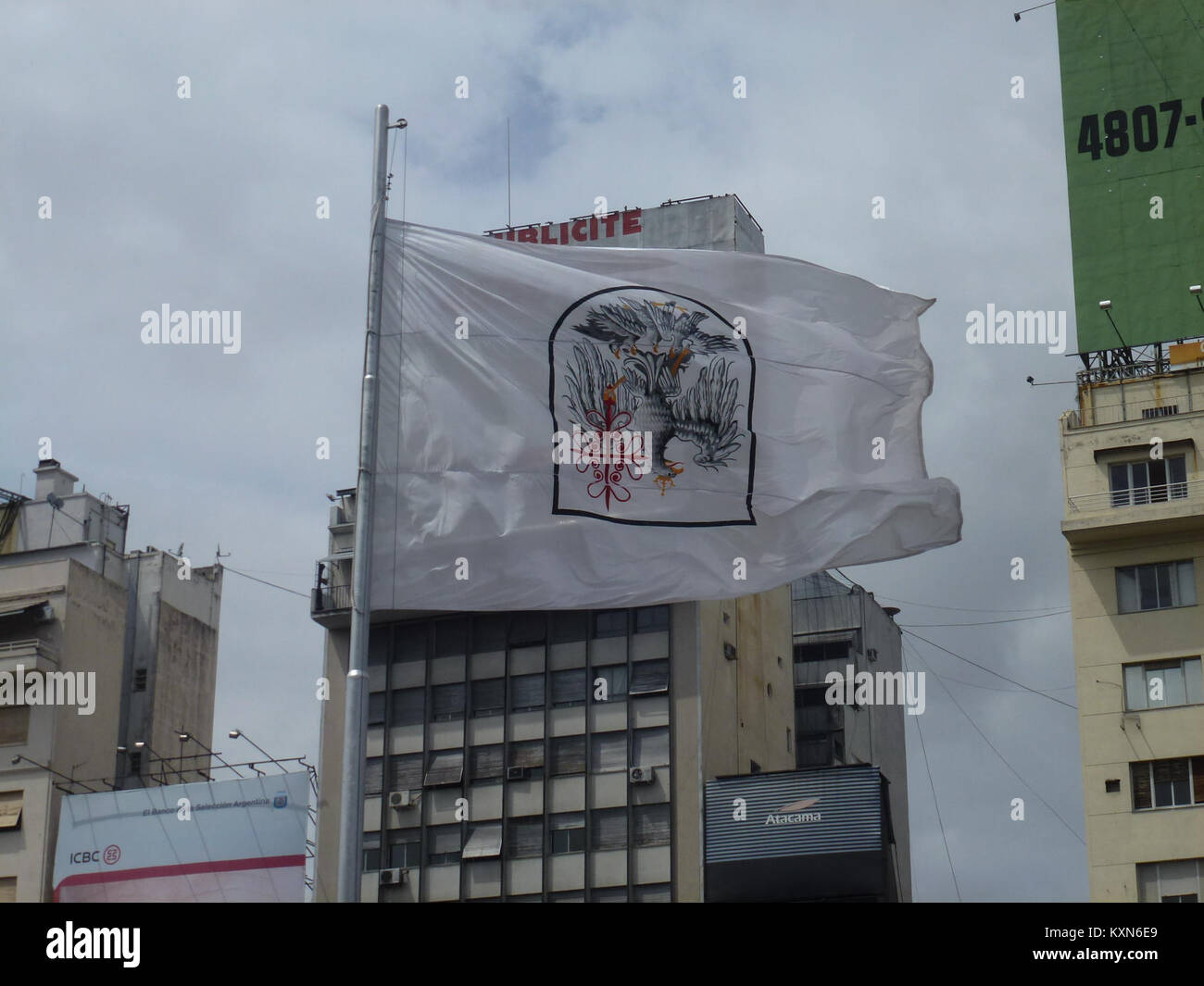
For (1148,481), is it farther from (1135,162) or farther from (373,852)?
(373,852)

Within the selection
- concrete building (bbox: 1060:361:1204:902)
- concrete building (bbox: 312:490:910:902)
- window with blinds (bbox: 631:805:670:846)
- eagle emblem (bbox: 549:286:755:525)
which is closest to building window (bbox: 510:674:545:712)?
concrete building (bbox: 312:490:910:902)

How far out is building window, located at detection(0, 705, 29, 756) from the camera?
80062 mm

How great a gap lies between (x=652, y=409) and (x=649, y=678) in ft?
200

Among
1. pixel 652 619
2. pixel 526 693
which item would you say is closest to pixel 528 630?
pixel 526 693

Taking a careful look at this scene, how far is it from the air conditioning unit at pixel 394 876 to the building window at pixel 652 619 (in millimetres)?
14153

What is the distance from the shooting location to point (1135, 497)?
64000mm

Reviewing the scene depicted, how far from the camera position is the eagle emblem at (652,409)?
2169 cm

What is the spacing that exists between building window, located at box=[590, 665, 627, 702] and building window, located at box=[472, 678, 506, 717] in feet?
13.5

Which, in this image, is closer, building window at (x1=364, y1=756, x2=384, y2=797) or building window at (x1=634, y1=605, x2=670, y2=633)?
building window at (x1=634, y1=605, x2=670, y2=633)

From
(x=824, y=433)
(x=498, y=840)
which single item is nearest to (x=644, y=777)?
(x=498, y=840)

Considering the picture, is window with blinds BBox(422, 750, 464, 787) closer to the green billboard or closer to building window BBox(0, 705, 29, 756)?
building window BBox(0, 705, 29, 756)

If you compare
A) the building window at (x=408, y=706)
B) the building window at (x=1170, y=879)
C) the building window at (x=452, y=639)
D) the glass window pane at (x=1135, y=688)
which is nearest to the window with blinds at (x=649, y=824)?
the building window at (x=408, y=706)
